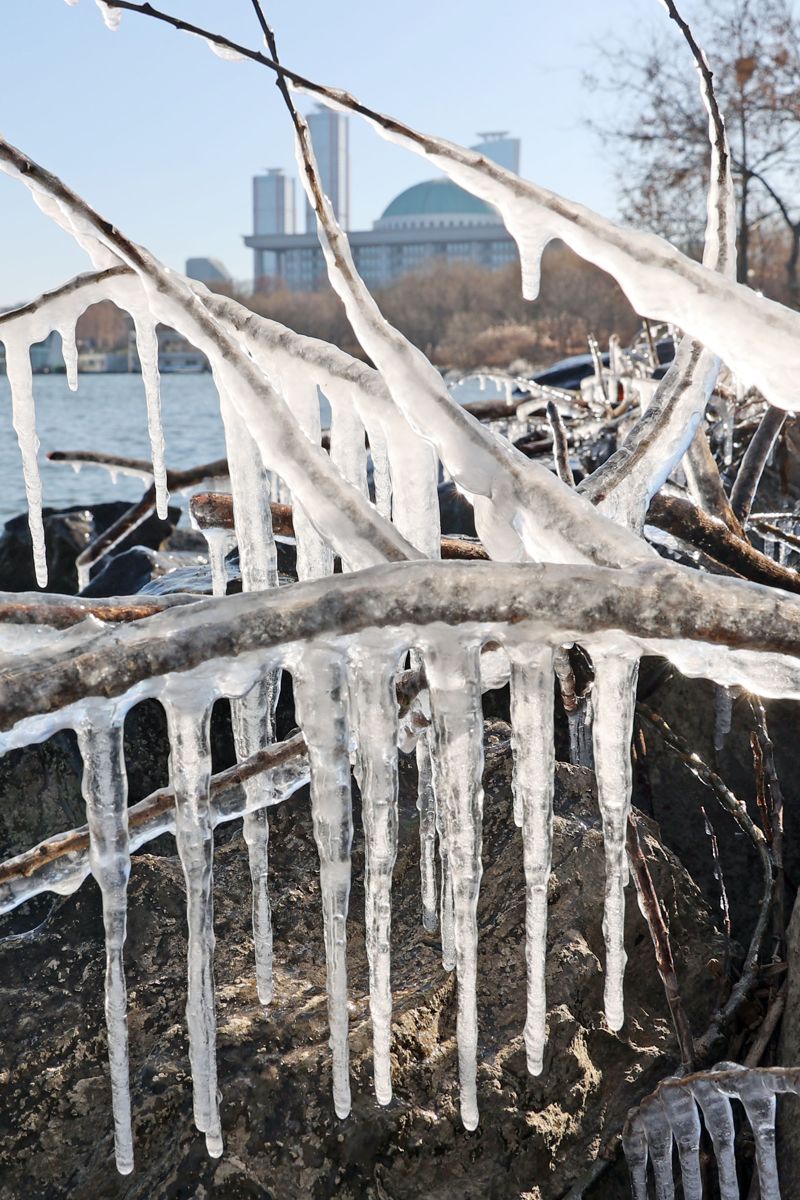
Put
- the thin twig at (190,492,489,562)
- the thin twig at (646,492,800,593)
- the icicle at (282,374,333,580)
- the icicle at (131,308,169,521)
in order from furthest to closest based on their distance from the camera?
the thin twig at (190,492,489,562), the icicle at (131,308,169,521), the thin twig at (646,492,800,593), the icicle at (282,374,333,580)

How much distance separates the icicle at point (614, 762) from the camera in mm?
1355

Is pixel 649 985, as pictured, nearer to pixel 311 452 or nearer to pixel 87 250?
pixel 311 452

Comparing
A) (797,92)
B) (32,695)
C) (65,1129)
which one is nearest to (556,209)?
(32,695)

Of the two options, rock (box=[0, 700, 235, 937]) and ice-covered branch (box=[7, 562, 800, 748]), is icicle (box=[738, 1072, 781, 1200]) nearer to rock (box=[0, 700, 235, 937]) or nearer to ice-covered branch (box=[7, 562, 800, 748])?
ice-covered branch (box=[7, 562, 800, 748])

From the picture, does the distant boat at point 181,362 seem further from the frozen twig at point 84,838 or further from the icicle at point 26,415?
the frozen twig at point 84,838

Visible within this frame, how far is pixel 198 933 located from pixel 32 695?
533mm

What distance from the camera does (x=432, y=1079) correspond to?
196 cm

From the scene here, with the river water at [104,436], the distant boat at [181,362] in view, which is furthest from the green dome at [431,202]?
the river water at [104,436]

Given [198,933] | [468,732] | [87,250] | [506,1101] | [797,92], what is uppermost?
[797,92]

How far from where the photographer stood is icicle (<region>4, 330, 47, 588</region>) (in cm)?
223

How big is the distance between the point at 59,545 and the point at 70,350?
16.2 feet

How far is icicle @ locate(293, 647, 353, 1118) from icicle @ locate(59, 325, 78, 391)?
1.26 metres

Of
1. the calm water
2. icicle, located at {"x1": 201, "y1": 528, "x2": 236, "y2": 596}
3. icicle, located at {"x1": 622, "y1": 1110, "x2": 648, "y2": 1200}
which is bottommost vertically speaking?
the calm water

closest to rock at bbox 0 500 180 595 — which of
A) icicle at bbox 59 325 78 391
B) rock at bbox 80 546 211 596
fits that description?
rock at bbox 80 546 211 596
